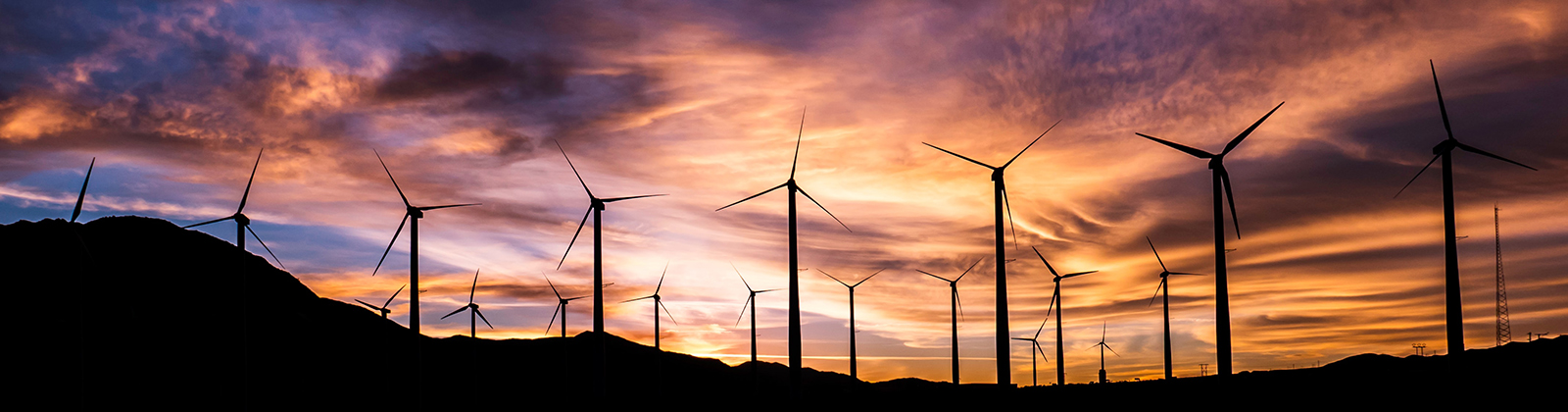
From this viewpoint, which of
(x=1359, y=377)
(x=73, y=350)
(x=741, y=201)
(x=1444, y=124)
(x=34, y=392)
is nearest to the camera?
(x=1444, y=124)

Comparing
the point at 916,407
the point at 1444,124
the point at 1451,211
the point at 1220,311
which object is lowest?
the point at 916,407

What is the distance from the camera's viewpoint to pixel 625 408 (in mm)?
81250

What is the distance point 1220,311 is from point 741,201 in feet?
132

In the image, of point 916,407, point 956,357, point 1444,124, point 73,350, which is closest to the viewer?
point 1444,124

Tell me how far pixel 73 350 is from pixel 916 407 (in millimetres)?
193967

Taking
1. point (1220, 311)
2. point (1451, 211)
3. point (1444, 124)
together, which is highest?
point (1444, 124)

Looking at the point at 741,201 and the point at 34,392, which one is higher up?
the point at 741,201

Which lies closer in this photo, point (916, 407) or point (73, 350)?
point (916, 407)

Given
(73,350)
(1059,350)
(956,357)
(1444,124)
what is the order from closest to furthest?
(1444,124), (1059,350), (956,357), (73,350)

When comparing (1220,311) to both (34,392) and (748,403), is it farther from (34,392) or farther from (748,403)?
(34,392)

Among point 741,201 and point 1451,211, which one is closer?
point 1451,211

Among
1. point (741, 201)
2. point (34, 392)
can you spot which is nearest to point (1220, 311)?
point (741, 201)

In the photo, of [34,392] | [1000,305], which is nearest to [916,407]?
[1000,305]

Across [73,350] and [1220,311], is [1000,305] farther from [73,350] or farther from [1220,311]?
[73,350]
